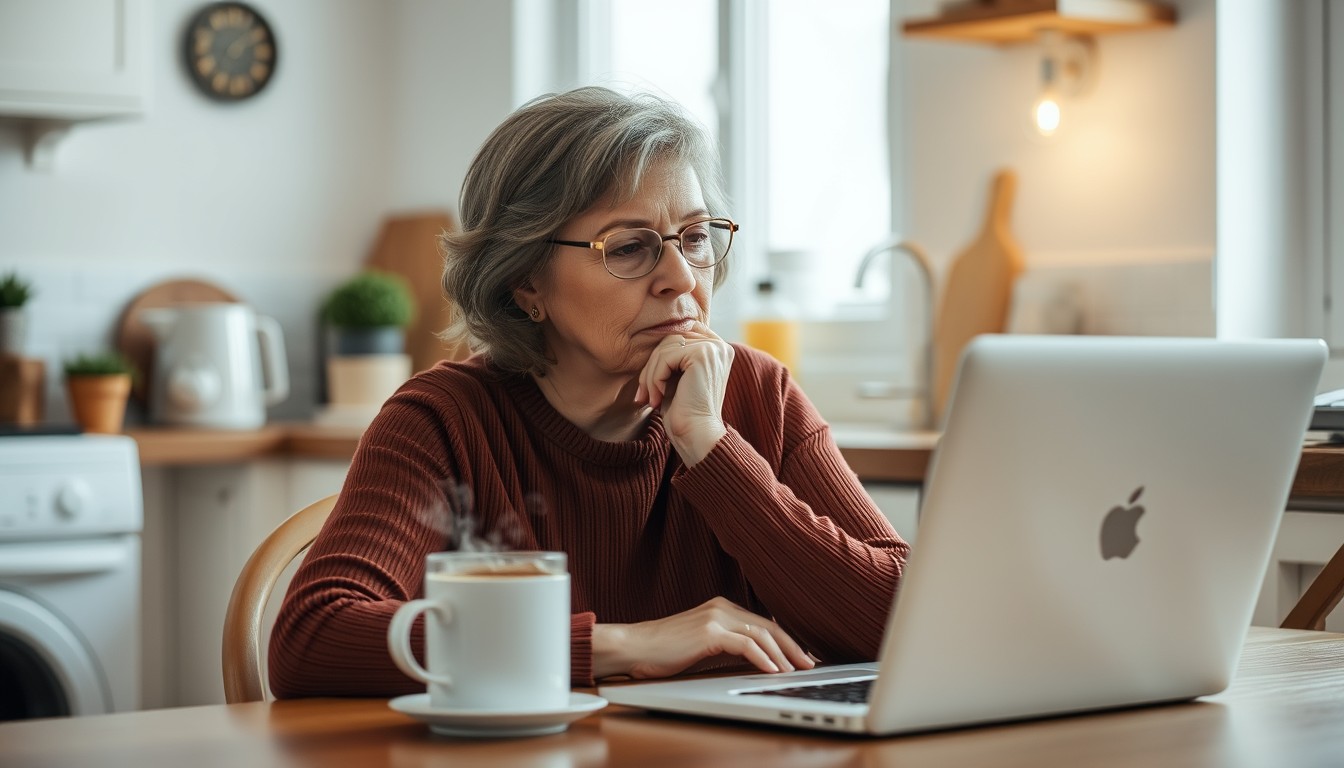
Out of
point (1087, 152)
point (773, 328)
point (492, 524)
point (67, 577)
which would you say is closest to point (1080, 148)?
point (1087, 152)

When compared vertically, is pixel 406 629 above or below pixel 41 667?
above

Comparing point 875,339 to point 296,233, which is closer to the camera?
point 875,339

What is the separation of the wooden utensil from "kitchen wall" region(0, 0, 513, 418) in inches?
1.5

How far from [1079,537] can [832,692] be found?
0.20 m

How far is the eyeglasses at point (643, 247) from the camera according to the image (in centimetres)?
161

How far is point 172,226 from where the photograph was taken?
3.96 metres

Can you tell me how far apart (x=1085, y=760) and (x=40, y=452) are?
2.58m

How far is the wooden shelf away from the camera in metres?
2.59

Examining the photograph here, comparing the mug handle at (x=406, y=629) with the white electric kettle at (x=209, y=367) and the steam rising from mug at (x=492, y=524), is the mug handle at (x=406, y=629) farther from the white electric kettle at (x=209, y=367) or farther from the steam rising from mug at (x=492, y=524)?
the white electric kettle at (x=209, y=367)

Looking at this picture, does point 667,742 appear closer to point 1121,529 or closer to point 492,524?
point 1121,529

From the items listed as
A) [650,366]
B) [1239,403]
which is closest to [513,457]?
[650,366]

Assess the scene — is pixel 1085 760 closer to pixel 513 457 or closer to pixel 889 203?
pixel 513 457

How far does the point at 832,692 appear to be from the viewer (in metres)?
1.08

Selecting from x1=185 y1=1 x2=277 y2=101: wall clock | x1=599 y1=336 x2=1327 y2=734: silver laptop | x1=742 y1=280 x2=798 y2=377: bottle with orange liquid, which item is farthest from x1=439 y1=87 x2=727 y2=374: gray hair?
x1=185 y1=1 x2=277 y2=101: wall clock
